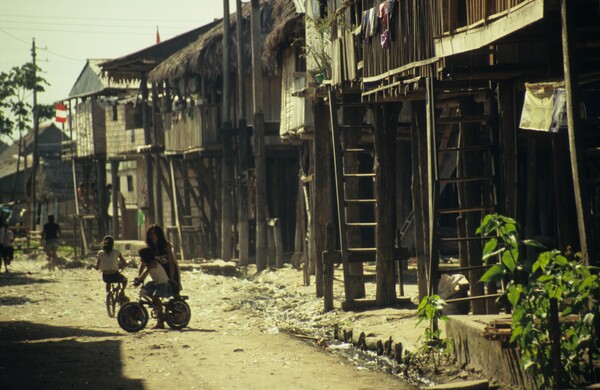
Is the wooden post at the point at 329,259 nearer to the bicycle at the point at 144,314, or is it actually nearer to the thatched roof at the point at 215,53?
the bicycle at the point at 144,314

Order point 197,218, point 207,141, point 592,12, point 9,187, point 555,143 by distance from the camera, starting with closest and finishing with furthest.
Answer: point 555,143
point 592,12
point 207,141
point 197,218
point 9,187

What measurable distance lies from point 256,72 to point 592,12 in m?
14.5

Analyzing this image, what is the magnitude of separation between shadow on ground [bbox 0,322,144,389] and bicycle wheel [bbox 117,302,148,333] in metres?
0.21

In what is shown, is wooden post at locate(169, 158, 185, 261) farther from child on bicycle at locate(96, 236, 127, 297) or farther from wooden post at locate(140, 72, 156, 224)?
child on bicycle at locate(96, 236, 127, 297)

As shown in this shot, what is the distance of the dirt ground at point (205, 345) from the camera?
11.5 m

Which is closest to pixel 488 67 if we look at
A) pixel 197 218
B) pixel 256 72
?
pixel 256 72

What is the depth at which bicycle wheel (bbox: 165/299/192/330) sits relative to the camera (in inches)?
628

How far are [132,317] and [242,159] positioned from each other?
13.8m

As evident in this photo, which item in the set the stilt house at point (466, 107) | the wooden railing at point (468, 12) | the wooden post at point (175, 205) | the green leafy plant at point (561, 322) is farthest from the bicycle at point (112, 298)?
the wooden post at point (175, 205)

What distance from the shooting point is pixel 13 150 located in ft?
289

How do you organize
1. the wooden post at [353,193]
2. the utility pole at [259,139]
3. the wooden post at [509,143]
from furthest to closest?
1. the utility pole at [259,139]
2. the wooden post at [353,193]
3. the wooden post at [509,143]

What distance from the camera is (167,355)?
13219 millimetres

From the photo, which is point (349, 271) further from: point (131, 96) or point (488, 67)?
point (131, 96)

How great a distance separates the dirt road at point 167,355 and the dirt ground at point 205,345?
1cm
